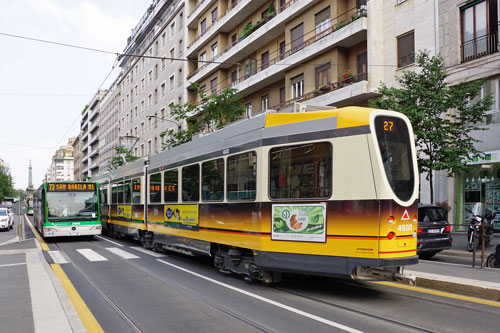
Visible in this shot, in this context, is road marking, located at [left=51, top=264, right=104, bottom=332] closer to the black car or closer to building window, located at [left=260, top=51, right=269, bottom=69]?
the black car

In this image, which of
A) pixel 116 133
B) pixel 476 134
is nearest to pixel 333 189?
pixel 476 134

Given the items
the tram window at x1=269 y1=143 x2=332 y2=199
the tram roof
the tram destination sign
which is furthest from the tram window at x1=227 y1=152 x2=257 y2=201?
the tram destination sign

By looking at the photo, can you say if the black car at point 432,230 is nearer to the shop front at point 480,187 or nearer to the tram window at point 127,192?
the shop front at point 480,187

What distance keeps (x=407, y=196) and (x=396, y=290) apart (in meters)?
1.83

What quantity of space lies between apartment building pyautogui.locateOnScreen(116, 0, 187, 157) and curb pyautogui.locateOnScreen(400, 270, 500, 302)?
31804 mm

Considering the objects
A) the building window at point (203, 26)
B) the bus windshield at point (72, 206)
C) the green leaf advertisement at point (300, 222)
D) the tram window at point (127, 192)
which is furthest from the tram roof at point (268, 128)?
the building window at point (203, 26)

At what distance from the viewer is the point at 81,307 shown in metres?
6.45

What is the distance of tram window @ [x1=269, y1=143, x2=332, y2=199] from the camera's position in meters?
6.89

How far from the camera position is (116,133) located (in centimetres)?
6844

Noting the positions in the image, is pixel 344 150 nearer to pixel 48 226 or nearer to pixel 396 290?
pixel 396 290

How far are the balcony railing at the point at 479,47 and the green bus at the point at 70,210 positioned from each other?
15958 millimetres

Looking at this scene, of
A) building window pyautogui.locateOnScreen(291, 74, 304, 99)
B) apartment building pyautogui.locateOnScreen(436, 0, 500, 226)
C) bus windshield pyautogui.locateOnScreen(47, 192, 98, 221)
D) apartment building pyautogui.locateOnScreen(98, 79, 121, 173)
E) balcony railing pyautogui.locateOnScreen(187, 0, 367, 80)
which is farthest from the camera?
apartment building pyautogui.locateOnScreen(98, 79, 121, 173)

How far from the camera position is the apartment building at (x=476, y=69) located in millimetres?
16719

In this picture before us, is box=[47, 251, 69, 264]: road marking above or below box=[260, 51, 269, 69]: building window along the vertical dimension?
below
